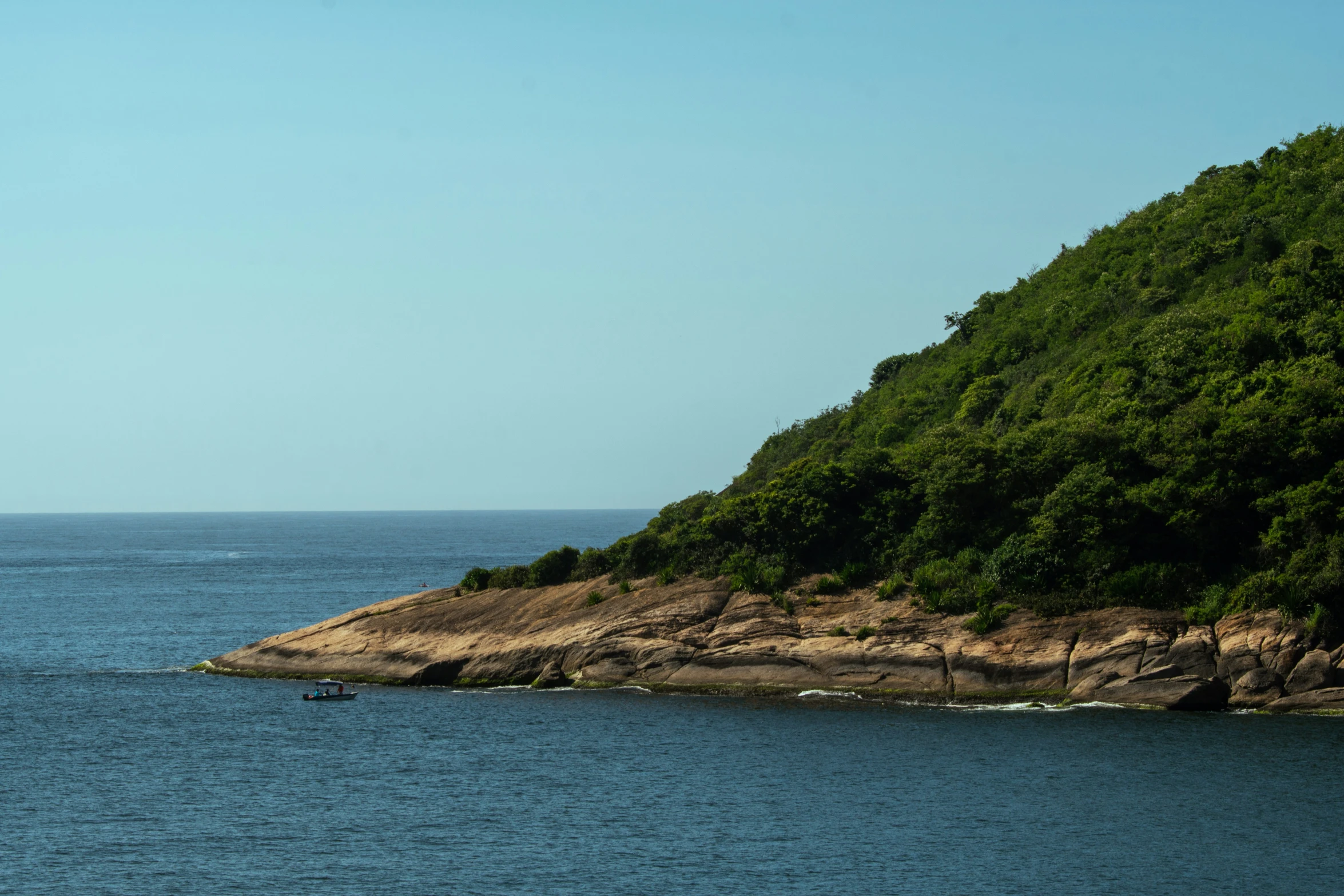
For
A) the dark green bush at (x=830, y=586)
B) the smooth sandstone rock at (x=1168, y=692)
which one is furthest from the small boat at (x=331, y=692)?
the smooth sandstone rock at (x=1168, y=692)

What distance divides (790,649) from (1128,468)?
21.7 metres

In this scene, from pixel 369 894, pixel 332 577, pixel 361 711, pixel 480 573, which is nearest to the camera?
pixel 369 894

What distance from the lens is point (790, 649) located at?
69625 millimetres

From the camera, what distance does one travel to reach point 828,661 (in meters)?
68.1

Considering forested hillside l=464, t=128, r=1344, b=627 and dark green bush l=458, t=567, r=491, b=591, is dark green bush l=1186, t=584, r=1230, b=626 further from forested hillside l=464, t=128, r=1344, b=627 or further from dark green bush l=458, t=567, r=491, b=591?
dark green bush l=458, t=567, r=491, b=591

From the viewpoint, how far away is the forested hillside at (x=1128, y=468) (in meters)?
64.9

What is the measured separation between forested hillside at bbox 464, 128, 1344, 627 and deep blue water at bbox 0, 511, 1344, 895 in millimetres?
9544

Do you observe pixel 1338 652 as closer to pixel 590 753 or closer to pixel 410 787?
pixel 590 753

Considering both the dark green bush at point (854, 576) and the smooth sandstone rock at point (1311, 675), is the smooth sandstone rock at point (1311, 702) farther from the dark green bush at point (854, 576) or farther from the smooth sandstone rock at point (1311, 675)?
the dark green bush at point (854, 576)

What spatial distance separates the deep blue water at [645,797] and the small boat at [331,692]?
0.86 meters

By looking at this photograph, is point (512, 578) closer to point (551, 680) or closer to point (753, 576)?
point (551, 680)

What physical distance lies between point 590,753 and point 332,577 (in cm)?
11999

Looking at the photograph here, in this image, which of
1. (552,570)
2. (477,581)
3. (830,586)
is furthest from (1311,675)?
(477,581)

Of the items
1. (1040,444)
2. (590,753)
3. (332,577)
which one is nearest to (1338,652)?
(1040,444)
